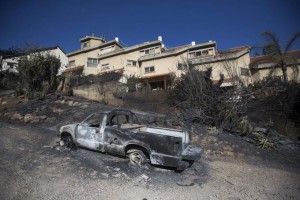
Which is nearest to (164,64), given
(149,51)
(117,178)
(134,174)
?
(149,51)

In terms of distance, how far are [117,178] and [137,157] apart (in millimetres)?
935

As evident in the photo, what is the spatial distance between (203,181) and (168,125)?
18.1ft

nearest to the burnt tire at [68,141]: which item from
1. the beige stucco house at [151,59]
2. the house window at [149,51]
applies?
the beige stucco house at [151,59]

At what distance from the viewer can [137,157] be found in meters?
6.08

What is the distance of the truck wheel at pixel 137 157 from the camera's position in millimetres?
5965

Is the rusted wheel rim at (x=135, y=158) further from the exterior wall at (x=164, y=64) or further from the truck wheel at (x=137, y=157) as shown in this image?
the exterior wall at (x=164, y=64)

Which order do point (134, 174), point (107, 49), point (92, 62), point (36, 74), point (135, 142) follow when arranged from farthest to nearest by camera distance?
point (107, 49) < point (92, 62) < point (36, 74) < point (135, 142) < point (134, 174)

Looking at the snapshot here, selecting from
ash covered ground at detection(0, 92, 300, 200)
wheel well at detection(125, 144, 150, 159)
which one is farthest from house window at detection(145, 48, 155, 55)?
wheel well at detection(125, 144, 150, 159)

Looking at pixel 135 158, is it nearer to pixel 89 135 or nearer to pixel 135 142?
pixel 135 142

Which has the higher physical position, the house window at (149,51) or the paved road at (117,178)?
the house window at (149,51)

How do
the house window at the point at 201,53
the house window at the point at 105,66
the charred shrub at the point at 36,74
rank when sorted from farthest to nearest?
the house window at the point at 105,66 < the house window at the point at 201,53 < the charred shrub at the point at 36,74

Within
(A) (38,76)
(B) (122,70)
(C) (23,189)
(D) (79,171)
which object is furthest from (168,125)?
(B) (122,70)

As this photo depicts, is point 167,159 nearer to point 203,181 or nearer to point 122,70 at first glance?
point 203,181

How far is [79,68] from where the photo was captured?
31.0m
